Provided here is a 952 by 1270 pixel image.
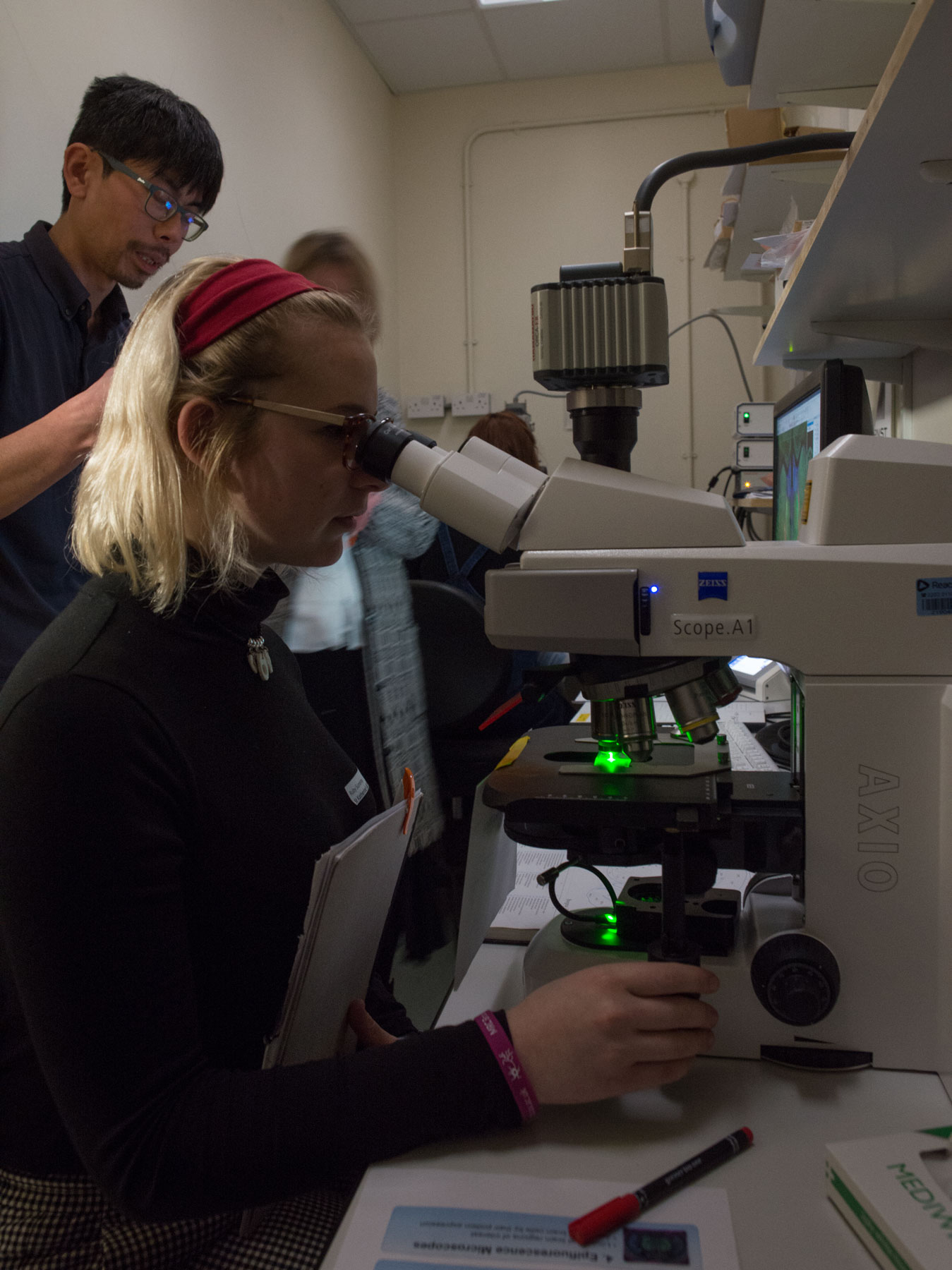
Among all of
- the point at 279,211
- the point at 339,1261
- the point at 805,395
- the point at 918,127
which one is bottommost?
the point at 339,1261

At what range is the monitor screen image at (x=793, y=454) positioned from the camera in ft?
4.17

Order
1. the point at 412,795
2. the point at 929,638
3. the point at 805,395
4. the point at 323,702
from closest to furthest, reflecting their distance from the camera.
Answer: the point at 929,638, the point at 412,795, the point at 805,395, the point at 323,702

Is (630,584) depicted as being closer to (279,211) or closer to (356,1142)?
(356,1142)

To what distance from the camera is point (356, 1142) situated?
58 cm

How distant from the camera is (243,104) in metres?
2.67

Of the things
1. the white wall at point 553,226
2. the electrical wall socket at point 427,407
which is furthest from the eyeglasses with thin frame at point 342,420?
the electrical wall socket at point 427,407

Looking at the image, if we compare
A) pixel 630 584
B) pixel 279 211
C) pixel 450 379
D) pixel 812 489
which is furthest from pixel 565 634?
pixel 450 379

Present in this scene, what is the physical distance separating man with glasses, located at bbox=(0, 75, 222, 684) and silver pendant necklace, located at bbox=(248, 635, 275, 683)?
2.12ft

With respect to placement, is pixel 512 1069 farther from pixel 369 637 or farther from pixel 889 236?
pixel 369 637

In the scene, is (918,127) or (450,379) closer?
(918,127)

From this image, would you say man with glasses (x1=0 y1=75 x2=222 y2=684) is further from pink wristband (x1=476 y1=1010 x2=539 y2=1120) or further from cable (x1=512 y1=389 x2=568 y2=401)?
cable (x1=512 y1=389 x2=568 y2=401)

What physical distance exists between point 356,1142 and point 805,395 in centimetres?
114

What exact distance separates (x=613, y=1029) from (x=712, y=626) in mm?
289

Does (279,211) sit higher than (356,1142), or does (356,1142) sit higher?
(279,211)
